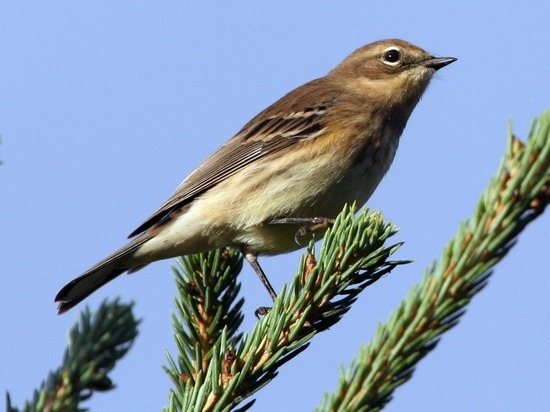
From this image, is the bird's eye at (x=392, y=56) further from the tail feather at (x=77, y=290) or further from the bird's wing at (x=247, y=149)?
the tail feather at (x=77, y=290)

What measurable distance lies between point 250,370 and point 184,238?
11.5 feet

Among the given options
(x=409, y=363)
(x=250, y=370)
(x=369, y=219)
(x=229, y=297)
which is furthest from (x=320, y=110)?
(x=409, y=363)

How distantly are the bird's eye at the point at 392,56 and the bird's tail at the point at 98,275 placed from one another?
11.4ft

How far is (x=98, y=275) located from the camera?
244 inches

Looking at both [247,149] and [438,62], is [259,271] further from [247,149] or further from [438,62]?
[438,62]

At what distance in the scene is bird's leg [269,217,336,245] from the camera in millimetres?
5956

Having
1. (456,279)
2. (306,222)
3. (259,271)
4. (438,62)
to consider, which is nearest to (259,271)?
(259,271)

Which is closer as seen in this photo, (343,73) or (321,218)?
(321,218)

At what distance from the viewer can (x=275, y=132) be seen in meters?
7.27

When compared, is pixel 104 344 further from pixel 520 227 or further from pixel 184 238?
pixel 184 238

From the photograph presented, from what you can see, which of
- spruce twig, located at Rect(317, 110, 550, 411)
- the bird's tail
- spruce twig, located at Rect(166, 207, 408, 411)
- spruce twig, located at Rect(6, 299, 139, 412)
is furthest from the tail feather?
spruce twig, located at Rect(317, 110, 550, 411)

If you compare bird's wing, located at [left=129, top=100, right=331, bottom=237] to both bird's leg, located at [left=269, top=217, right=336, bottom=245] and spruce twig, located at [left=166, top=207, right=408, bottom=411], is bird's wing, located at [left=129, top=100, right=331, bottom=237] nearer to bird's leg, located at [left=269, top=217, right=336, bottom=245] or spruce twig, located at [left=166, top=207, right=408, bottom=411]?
bird's leg, located at [left=269, top=217, right=336, bottom=245]

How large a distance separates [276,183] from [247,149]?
2.70 feet

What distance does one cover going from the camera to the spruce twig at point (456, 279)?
230 centimetres
